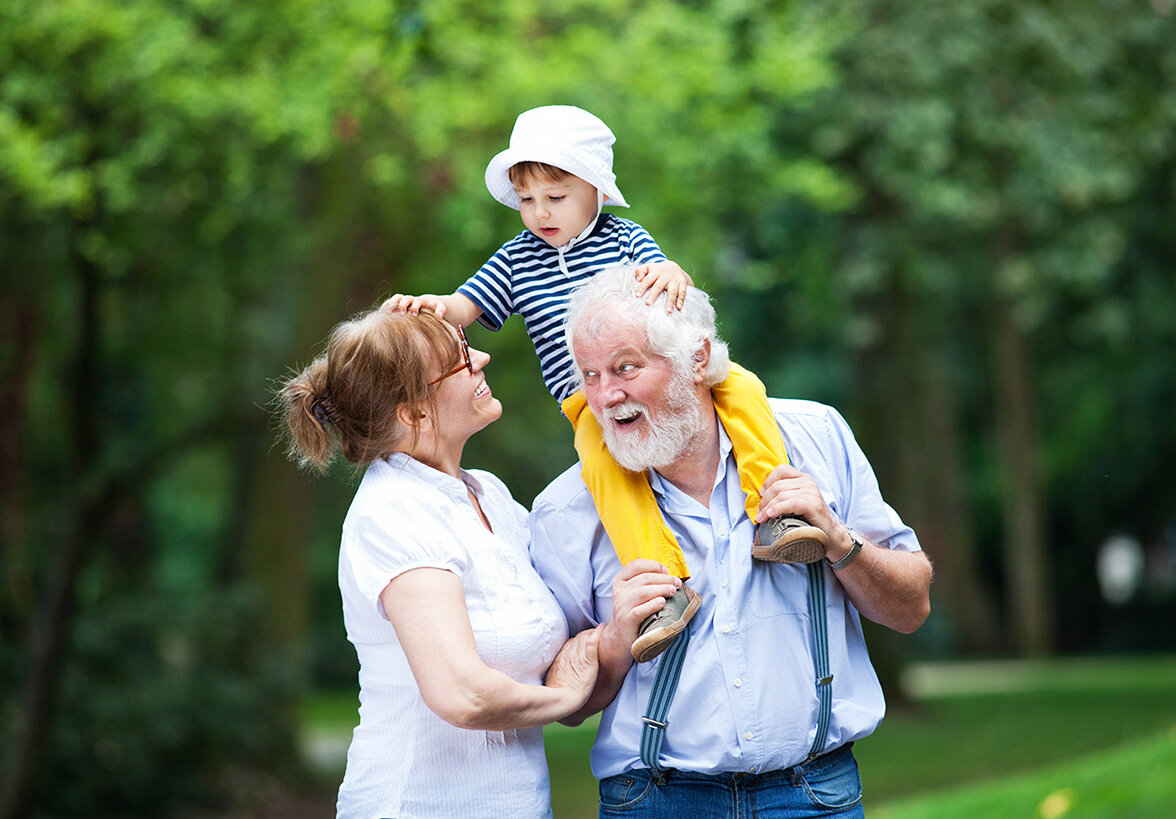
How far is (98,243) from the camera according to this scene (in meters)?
8.45

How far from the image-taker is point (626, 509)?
2789 millimetres

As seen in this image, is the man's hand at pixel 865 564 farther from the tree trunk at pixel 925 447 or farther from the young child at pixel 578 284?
the tree trunk at pixel 925 447

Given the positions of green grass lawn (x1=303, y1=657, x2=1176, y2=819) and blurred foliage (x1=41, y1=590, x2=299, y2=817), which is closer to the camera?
green grass lawn (x1=303, y1=657, x2=1176, y2=819)

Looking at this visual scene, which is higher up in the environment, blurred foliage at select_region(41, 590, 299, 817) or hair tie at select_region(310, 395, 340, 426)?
hair tie at select_region(310, 395, 340, 426)

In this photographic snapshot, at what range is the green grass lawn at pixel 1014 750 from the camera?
21.7 ft

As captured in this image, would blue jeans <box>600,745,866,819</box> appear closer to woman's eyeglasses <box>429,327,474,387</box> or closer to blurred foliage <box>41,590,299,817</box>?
woman's eyeglasses <box>429,327,474,387</box>

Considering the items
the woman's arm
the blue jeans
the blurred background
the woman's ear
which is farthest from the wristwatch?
the blurred background

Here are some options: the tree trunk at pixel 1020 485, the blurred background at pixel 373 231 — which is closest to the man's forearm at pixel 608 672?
the blurred background at pixel 373 231

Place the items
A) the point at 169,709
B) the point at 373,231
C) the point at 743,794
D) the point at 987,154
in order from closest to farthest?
the point at 743,794 → the point at 169,709 → the point at 373,231 → the point at 987,154

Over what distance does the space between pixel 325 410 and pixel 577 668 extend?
73 centimetres

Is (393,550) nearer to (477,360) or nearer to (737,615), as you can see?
(477,360)

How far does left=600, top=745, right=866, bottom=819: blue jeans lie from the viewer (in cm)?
270

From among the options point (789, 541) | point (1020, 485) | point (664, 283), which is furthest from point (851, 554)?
point (1020, 485)

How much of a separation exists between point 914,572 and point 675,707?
0.58 meters
